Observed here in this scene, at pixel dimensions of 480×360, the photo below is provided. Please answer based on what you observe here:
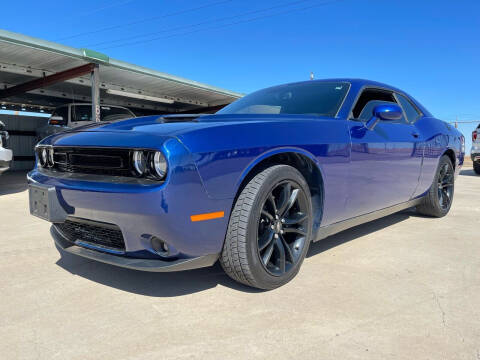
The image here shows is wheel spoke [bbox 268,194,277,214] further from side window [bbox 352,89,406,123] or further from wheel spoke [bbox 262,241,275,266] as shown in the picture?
side window [bbox 352,89,406,123]

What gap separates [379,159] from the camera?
108 inches

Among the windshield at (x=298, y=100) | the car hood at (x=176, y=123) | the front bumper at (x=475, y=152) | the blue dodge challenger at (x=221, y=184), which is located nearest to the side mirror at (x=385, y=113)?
the blue dodge challenger at (x=221, y=184)

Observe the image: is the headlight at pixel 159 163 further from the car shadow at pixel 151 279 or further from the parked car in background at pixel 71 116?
the parked car in background at pixel 71 116

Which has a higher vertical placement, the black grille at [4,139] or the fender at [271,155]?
the black grille at [4,139]

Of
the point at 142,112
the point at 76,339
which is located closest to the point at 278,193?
the point at 76,339

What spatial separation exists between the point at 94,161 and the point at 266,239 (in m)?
1.01

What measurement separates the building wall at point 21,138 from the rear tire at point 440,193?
12.3 m

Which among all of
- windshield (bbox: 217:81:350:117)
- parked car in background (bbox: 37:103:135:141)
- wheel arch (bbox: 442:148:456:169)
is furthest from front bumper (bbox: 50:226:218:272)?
parked car in background (bbox: 37:103:135:141)

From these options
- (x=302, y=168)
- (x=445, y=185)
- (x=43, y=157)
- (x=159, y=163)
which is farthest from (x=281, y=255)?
(x=445, y=185)

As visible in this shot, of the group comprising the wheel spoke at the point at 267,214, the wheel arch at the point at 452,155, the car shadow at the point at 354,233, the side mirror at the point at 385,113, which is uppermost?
the side mirror at the point at 385,113

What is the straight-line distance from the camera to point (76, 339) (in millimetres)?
1523

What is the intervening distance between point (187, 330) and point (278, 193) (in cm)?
92

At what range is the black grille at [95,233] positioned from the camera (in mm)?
1845

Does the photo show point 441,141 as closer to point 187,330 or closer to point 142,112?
point 187,330
